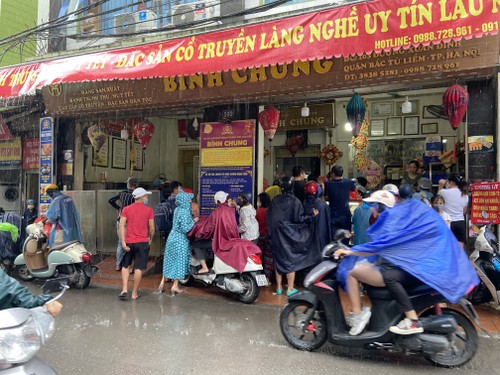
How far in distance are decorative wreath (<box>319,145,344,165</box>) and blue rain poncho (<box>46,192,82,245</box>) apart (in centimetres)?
581

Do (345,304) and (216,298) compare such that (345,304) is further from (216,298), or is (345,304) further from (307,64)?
(307,64)

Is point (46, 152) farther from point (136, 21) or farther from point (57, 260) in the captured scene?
point (57, 260)

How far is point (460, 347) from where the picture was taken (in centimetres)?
418

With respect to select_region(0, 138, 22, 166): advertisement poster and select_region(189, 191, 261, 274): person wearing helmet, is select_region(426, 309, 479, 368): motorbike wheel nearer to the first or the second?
select_region(189, 191, 261, 274): person wearing helmet

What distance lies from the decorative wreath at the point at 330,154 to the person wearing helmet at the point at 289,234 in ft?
12.3

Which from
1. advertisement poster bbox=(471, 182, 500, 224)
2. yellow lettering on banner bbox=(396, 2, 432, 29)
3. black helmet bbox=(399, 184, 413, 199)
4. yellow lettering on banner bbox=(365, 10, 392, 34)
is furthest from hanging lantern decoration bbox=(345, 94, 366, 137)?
black helmet bbox=(399, 184, 413, 199)

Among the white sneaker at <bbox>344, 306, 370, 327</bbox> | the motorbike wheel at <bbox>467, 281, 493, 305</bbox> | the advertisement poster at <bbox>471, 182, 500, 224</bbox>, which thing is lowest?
the motorbike wheel at <bbox>467, 281, 493, 305</bbox>

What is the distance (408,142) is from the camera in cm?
1033

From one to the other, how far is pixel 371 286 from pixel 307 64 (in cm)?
434

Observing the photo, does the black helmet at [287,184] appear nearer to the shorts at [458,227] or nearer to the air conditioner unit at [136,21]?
the shorts at [458,227]

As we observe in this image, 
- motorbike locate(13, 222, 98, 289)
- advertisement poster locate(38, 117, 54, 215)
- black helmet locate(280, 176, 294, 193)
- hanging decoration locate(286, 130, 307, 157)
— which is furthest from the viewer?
advertisement poster locate(38, 117, 54, 215)

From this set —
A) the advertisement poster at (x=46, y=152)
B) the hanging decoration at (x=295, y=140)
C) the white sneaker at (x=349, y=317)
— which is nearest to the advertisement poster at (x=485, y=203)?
the white sneaker at (x=349, y=317)

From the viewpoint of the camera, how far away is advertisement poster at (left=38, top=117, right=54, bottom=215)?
11.0 metres

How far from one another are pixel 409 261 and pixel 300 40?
346 centimetres
